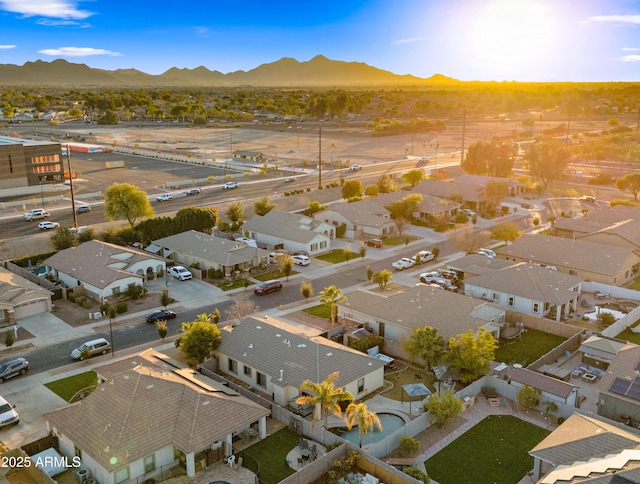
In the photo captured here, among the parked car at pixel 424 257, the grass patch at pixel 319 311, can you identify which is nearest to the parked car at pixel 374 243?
the parked car at pixel 424 257

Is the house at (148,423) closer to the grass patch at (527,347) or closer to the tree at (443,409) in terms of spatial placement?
the tree at (443,409)

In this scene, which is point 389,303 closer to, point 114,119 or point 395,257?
point 395,257

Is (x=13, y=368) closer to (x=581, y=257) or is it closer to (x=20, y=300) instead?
(x=20, y=300)

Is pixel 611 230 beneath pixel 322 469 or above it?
above

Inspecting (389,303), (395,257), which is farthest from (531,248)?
(389,303)

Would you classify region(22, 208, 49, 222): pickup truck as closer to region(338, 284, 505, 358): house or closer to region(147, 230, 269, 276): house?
region(147, 230, 269, 276): house

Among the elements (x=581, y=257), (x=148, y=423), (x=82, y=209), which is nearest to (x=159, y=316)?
(x=148, y=423)
